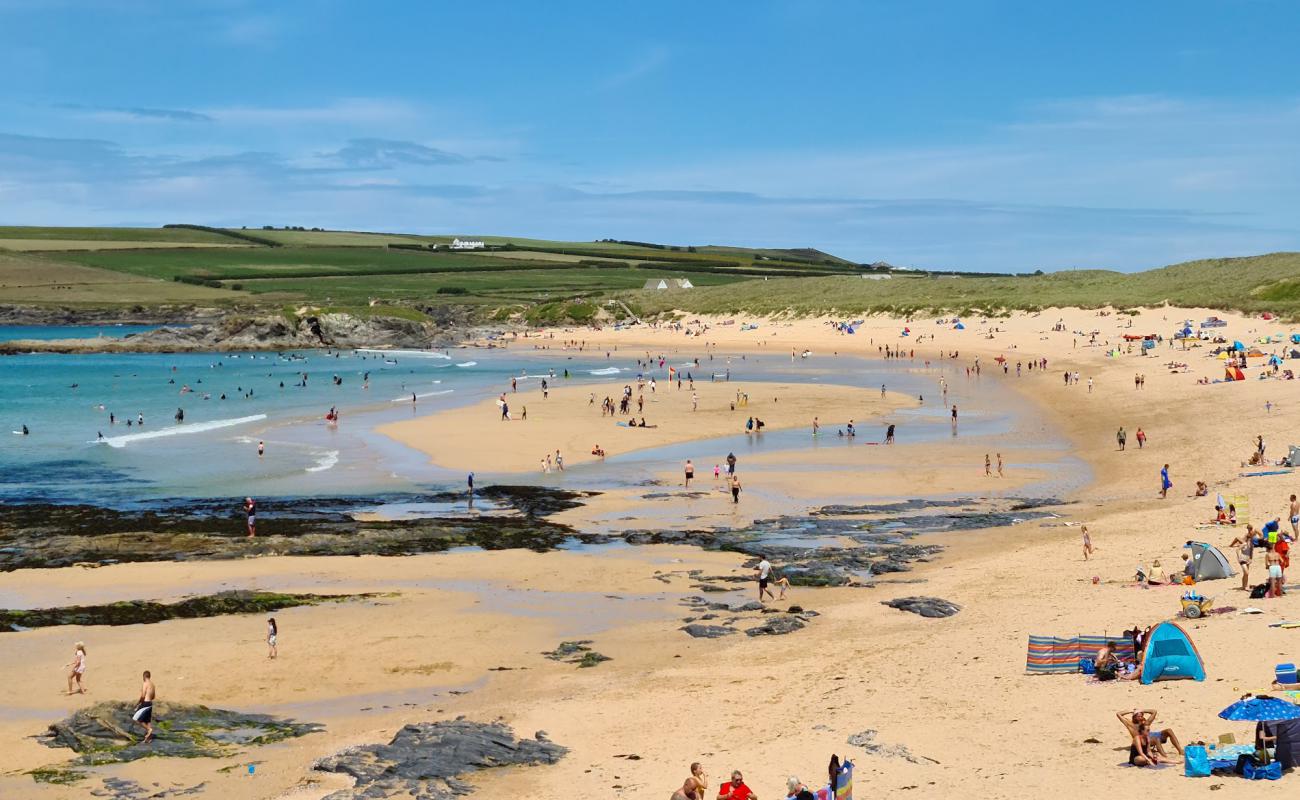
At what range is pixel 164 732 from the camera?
17.6 m

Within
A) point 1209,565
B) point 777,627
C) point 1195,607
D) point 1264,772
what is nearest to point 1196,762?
point 1264,772

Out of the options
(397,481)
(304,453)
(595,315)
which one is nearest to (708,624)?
(397,481)

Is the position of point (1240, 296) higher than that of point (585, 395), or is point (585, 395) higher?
point (1240, 296)

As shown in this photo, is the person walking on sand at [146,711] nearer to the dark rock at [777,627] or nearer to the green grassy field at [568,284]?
the dark rock at [777,627]

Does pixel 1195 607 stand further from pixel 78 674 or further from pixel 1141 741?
pixel 78 674

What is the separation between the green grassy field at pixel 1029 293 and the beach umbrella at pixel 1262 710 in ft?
247

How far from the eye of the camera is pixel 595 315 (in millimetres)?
139500

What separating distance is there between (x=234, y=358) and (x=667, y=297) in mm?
55832

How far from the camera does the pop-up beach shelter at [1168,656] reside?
53.2 ft

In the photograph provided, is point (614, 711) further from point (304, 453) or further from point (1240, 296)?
point (1240, 296)

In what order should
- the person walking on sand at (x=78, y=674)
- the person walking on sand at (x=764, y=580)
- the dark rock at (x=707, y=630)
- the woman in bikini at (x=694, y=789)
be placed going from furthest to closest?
the person walking on sand at (x=764, y=580), the dark rock at (x=707, y=630), the person walking on sand at (x=78, y=674), the woman in bikini at (x=694, y=789)

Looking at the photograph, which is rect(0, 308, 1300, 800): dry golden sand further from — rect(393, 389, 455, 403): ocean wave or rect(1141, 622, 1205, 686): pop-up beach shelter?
rect(393, 389, 455, 403): ocean wave

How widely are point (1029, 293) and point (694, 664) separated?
106 metres

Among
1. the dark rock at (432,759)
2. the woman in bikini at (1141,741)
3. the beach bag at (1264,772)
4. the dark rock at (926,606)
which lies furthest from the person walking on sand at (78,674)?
the beach bag at (1264,772)
